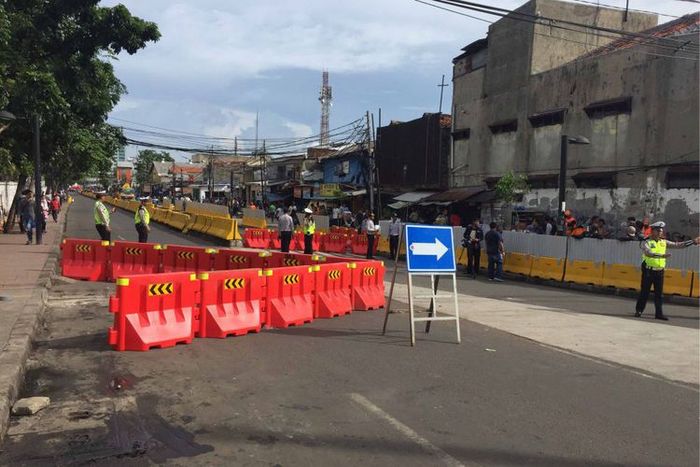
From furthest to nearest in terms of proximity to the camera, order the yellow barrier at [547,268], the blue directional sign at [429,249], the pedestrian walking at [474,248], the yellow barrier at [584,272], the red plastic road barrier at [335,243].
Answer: the red plastic road barrier at [335,243] < the pedestrian walking at [474,248] < the yellow barrier at [547,268] < the yellow barrier at [584,272] < the blue directional sign at [429,249]

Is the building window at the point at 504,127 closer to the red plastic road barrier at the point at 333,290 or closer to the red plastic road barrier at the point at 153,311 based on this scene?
the red plastic road barrier at the point at 333,290

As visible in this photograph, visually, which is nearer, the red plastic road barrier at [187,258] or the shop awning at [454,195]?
the red plastic road barrier at [187,258]

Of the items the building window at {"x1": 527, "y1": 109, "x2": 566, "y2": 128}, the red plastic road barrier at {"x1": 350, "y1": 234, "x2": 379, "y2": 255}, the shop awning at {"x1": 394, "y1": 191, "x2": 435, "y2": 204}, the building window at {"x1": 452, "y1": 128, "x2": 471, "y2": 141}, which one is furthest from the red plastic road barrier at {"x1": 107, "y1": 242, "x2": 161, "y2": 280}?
the building window at {"x1": 452, "y1": 128, "x2": 471, "y2": 141}

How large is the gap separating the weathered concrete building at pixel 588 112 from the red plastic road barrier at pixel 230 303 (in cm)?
1241

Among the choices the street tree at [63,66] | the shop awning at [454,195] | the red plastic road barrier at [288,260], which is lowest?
the red plastic road barrier at [288,260]

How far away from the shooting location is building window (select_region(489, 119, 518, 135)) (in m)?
28.3

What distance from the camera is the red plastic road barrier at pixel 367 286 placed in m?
10.1

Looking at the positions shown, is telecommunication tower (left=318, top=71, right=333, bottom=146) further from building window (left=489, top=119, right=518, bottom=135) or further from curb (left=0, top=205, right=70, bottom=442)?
curb (left=0, top=205, right=70, bottom=442)

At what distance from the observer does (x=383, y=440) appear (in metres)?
4.41

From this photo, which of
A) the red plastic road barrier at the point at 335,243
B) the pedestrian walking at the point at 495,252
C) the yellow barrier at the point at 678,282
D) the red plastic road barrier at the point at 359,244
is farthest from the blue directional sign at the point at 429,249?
the red plastic road barrier at the point at 335,243

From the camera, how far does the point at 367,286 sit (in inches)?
410

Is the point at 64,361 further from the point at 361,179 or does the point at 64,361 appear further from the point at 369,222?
the point at 361,179

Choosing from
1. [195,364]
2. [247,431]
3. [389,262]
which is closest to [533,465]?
[247,431]

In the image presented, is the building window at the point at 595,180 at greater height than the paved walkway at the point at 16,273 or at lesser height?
greater
